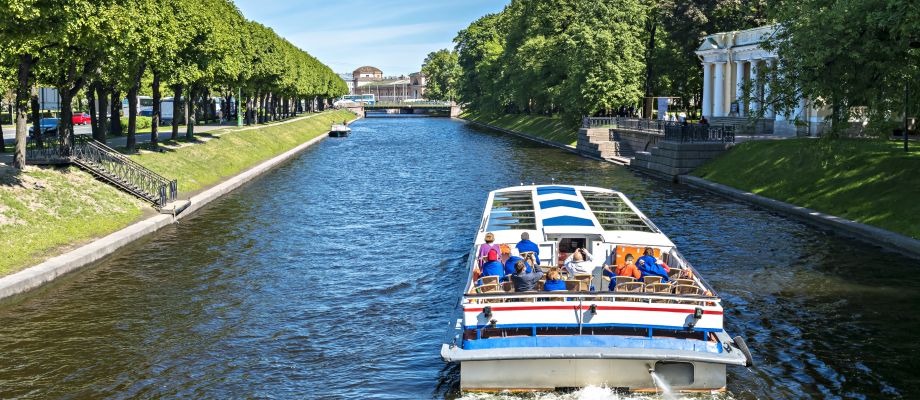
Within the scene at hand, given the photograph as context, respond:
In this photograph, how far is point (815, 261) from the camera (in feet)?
103

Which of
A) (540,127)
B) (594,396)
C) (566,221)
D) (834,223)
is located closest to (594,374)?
(594,396)

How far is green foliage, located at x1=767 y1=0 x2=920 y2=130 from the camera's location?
3102 cm

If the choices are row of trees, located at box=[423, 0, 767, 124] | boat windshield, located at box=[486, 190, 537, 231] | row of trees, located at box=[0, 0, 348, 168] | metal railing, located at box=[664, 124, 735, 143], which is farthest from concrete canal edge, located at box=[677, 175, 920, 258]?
row of trees, located at box=[423, 0, 767, 124]

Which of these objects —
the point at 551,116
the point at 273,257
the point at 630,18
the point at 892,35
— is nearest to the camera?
the point at 892,35

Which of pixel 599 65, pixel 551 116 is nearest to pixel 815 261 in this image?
pixel 599 65

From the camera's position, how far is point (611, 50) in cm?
9419

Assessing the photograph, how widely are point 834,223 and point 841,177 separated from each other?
22.0 ft

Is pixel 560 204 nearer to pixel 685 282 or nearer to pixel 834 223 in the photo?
pixel 685 282

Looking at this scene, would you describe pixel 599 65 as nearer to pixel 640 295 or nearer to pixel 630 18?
pixel 630 18

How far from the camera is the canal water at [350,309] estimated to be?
19.0 metres

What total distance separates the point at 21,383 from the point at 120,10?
26.0 m

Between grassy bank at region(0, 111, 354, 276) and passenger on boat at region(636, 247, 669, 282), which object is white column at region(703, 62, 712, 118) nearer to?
grassy bank at region(0, 111, 354, 276)

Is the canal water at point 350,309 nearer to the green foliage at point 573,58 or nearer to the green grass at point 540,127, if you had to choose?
the green foliage at point 573,58

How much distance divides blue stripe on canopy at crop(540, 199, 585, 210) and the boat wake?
32.1 ft
